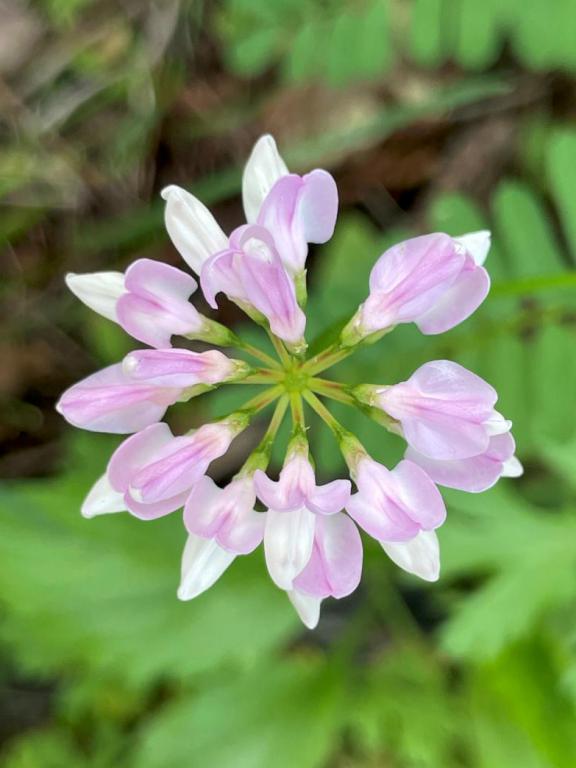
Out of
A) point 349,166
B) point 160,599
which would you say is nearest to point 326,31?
point 349,166

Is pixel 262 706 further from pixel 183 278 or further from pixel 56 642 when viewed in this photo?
pixel 183 278

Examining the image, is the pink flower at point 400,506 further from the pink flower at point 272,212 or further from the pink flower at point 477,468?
the pink flower at point 272,212

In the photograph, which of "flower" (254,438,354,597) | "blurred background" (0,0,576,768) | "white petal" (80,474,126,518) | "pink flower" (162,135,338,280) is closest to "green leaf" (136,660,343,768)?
"blurred background" (0,0,576,768)

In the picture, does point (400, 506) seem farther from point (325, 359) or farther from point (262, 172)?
point (262, 172)

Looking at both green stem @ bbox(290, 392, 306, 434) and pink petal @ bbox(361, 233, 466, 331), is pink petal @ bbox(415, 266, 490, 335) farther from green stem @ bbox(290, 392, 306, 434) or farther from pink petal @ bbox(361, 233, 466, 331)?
green stem @ bbox(290, 392, 306, 434)

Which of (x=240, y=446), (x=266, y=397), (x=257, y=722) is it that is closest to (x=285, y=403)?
(x=266, y=397)

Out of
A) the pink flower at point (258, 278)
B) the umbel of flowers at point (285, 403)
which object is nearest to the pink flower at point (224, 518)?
the umbel of flowers at point (285, 403)
